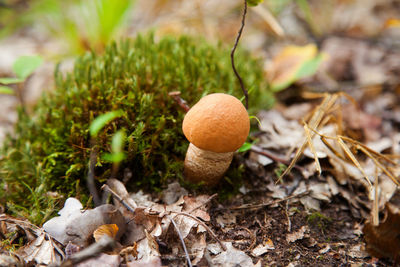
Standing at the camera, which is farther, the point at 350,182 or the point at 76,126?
the point at 350,182

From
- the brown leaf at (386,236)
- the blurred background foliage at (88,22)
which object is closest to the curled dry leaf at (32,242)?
the brown leaf at (386,236)

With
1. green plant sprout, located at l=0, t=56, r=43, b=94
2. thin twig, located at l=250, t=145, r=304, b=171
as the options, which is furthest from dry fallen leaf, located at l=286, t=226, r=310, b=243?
green plant sprout, located at l=0, t=56, r=43, b=94

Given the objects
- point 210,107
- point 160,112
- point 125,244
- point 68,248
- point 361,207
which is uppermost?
point 210,107

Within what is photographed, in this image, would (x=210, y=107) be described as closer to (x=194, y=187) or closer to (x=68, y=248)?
(x=194, y=187)

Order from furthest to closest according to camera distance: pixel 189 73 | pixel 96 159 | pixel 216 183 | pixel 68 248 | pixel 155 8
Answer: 1. pixel 155 8
2. pixel 189 73
3. pixel 216 183
4. pixel 96 159
5. pixel 68 248

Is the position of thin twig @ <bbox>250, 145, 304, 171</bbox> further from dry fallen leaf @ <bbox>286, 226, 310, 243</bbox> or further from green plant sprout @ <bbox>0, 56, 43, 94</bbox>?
green plant sprout @ <bbox>0, 56, 43, 94</bbox>

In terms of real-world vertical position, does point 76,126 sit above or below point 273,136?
above

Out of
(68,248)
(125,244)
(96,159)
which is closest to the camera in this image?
(68,248)

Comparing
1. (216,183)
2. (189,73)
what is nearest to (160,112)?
(189,73)
